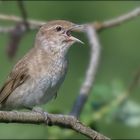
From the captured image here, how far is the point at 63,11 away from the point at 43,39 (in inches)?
105

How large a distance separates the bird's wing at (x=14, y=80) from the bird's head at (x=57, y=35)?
0.32m

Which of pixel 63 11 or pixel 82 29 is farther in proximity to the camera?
pixel 63 11

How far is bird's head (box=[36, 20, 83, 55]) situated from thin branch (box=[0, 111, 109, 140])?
133 cm

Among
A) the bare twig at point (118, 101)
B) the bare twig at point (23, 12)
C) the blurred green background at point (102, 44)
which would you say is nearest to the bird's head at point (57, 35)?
the bare twig at point (23, 12)

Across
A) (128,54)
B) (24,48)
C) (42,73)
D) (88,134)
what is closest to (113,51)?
(128,54)

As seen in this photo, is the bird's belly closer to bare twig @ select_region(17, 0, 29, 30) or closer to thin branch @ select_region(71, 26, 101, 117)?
thin branch @ select_region(71, 26, 101, 117)

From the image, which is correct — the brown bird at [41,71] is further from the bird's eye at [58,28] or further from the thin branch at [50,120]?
the thin branch at [50,120]

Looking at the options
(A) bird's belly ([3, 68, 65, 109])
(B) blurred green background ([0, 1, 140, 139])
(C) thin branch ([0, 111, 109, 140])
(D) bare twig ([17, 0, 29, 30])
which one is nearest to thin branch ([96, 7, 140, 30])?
(D) bare twig ([17, 0, 29, 30])

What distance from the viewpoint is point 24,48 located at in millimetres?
9914

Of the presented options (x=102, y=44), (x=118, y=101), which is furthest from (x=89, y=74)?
(x=102, y=44)

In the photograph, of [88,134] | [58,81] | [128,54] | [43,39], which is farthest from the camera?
[128,54]

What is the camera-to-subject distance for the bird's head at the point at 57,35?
6988mm

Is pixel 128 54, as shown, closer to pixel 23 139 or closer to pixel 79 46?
pixel 79 46

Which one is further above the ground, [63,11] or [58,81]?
[63,11]
